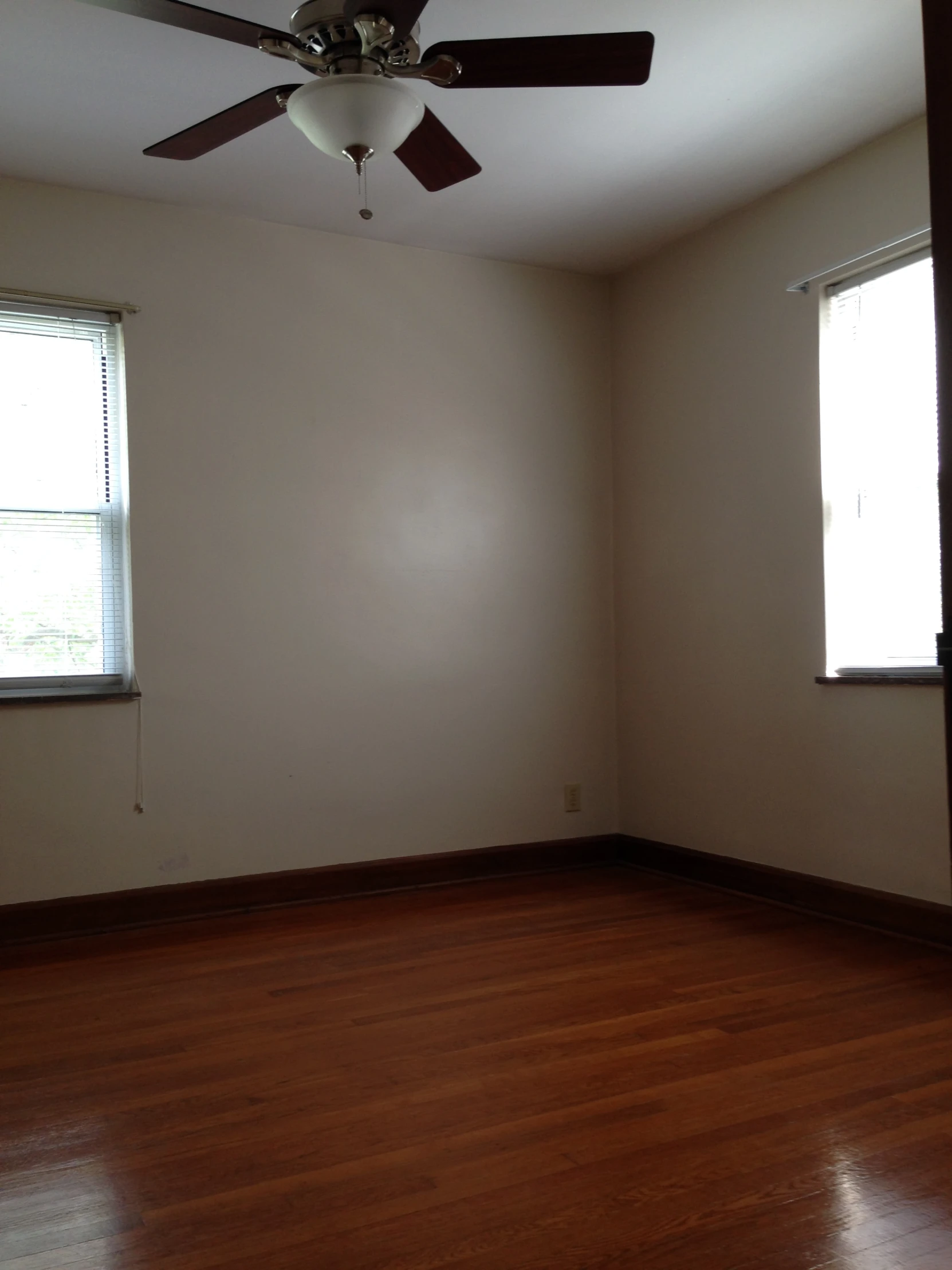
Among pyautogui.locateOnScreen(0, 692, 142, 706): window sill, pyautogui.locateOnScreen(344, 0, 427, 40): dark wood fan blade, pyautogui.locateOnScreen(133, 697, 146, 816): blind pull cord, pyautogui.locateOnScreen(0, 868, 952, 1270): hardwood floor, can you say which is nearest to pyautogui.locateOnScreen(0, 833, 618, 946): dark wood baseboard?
pyautogui.locateOnScreen(0, 868, 952, 1270): hardwood floor

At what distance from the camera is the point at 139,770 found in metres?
3.87

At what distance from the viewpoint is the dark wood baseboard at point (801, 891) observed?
3346 millimetres

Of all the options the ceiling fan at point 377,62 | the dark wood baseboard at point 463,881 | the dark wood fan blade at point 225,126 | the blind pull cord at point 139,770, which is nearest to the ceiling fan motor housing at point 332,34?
the ceiling fan at point 377,62

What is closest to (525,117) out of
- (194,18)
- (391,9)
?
(391,9)

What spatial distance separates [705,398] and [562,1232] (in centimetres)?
341

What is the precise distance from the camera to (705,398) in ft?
14.2

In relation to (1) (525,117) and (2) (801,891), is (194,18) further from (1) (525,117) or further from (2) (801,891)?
(2) (801,891)

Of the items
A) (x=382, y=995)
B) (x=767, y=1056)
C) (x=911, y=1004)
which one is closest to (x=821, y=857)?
(x=911, y=1004)

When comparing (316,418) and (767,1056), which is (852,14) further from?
(767,1056)

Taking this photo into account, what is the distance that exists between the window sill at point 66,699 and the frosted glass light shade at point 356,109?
222 cm

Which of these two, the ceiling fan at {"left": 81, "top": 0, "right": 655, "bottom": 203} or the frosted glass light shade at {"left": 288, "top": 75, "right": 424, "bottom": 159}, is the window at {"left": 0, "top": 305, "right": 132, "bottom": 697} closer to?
the ceiling fan at {"left": 81, "top": 0, "right": 655, "bottom": 203}

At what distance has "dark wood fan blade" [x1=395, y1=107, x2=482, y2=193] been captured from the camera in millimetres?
2607

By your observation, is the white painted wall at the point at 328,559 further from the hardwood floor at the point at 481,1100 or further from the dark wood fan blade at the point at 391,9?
the dark wood fan blade at the point at 391,9

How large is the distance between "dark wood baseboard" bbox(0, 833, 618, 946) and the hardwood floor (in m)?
0.15
